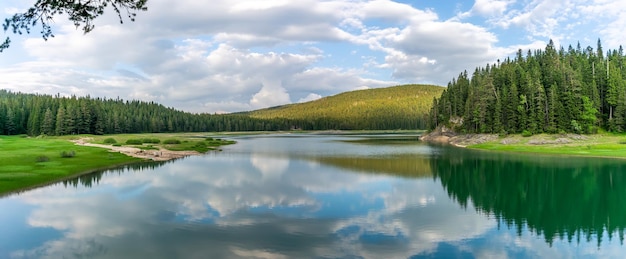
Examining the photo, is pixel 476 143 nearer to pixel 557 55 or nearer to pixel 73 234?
pixel 557 55

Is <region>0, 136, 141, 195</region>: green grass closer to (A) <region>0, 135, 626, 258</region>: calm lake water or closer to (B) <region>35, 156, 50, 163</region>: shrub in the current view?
(B) <region>35, 156, 50, 163</region>: shrub

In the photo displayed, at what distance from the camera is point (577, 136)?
267 ft

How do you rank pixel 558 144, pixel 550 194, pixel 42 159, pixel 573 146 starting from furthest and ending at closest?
pixel 558 144 → pixel 573 146 → pixel 42 159 → pixel 550 194

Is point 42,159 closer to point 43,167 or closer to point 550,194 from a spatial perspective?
point 43,167

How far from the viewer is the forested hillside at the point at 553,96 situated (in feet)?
286

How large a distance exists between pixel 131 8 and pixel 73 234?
41.2 feet

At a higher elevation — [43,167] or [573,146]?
[43,167]

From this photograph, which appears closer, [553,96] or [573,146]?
[573,146]

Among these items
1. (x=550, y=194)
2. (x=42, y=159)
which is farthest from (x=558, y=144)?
(x=42, y=159)

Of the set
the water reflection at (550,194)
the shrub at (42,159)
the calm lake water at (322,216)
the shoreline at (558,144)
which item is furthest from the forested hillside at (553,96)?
the shrub at (42,159)

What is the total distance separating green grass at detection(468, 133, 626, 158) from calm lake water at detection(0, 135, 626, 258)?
25.4 metres

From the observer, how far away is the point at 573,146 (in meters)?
75.7

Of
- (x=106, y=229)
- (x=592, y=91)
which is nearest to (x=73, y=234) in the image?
(x=106, y=229)

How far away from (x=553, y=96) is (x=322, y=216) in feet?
274
